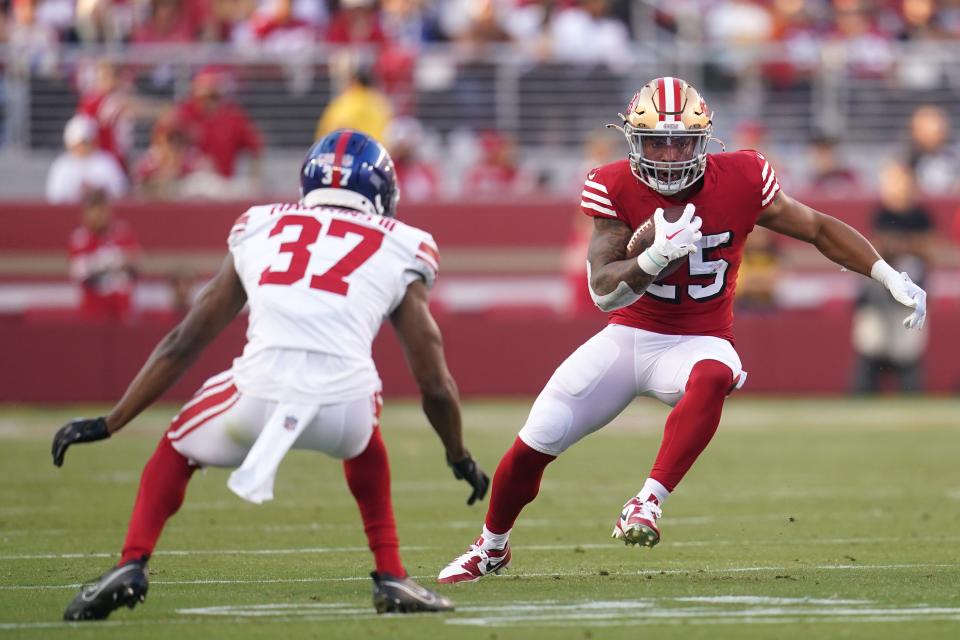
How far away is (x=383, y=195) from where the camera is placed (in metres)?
5.49

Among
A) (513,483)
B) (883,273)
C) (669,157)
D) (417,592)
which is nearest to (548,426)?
(513,483)

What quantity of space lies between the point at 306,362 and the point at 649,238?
64.7 inches

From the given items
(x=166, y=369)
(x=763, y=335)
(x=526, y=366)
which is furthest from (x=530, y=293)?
A: (x=166, y=369)

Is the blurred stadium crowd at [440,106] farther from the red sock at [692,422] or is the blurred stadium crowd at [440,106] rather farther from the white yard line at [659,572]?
the red sock at [692,422]

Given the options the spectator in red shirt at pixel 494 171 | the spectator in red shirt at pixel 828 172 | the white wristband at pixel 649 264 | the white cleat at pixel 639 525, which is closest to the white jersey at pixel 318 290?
the white wristband at pixel 649 264

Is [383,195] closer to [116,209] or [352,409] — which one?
[352,409]

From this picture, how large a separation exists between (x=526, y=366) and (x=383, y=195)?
998 cm

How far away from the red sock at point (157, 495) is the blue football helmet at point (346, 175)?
2.97ft

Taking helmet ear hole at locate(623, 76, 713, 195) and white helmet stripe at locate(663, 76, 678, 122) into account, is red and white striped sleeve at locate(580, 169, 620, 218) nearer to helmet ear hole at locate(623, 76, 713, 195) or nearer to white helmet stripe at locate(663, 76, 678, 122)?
helmet ear hole at locate(623, 76, 713, 195)

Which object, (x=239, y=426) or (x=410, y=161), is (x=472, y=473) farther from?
(x=410, y=161)

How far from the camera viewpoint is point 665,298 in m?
6.51

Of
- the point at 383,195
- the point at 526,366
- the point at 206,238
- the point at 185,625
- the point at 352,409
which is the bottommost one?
the point at 526,366

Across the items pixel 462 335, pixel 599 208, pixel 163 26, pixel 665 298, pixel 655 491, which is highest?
pixel 599 208

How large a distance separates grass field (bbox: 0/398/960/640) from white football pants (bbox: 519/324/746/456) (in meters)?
0.55
